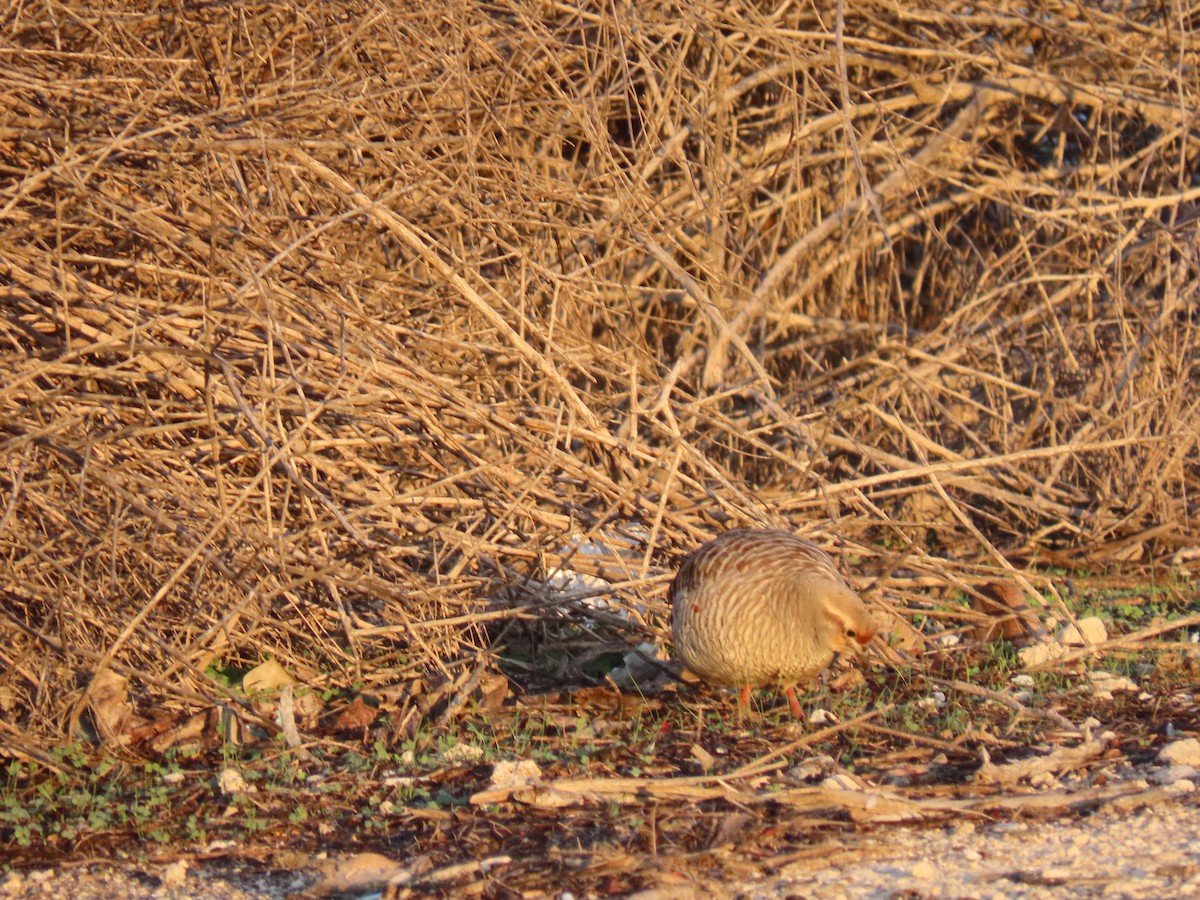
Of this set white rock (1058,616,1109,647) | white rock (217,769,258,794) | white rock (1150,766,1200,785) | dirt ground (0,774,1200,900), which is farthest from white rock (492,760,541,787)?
white rock (1058,616,1109,647)

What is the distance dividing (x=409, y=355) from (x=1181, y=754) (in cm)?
279

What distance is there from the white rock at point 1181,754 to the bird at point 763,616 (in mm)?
845

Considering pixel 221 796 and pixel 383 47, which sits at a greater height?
pixel 383 47

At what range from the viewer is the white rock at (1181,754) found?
4008 mm

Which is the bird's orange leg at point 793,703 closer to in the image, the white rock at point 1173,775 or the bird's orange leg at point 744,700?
the bird's orange leg at point 744,700

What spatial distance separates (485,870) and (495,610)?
65.9 inches

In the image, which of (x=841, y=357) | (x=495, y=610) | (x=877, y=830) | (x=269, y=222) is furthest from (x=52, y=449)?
(x=841, y=357)

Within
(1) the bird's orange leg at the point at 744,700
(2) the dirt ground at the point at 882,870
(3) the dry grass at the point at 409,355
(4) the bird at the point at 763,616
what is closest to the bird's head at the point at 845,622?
(4) the bird at the point at 763,616

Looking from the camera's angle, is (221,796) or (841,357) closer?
(221,796)

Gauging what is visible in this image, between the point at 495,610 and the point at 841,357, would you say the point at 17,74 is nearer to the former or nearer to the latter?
the point at 495,610

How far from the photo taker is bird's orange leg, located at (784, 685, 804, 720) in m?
4.50

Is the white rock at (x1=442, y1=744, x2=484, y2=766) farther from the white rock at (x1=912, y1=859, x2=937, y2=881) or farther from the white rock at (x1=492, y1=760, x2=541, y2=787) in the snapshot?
the white rock at (x1=912, y1=859, x2=937, y2=881)

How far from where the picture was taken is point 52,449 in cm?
414

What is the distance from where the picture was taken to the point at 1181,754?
4027mm
